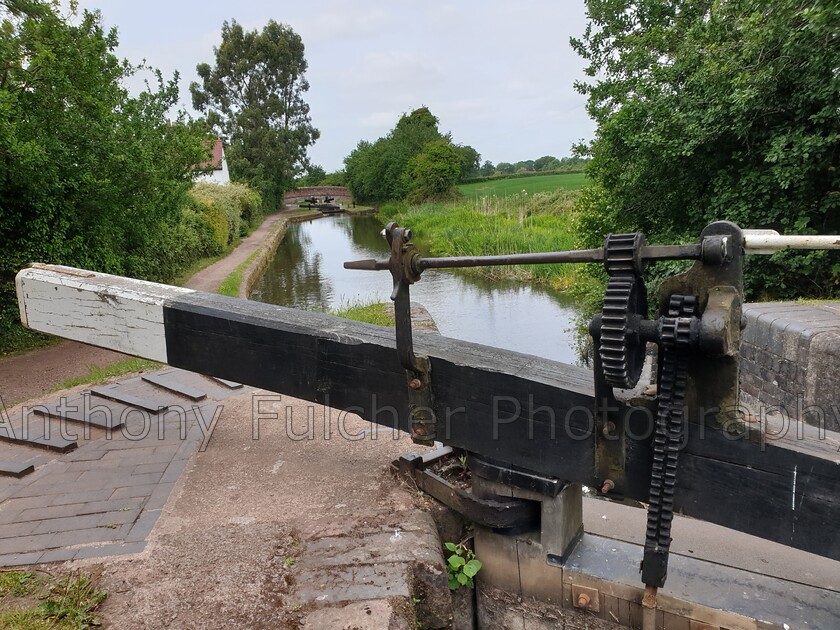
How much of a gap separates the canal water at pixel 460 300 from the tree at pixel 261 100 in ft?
77.9

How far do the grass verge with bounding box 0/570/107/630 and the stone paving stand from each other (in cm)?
12

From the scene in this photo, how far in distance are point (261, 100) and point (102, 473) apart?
43635 millimetres

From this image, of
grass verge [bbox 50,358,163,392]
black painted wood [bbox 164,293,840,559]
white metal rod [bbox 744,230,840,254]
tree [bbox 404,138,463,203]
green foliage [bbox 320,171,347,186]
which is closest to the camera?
white metal rod [bbox 744,230,840,254]

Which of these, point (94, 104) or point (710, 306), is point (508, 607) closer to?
point (710, 306)

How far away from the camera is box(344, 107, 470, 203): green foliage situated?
3709 centimetres

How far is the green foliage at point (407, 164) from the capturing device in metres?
37.1

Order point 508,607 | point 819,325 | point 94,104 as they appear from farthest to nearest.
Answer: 1. point 94,104
2. point 819,325
3. point 508,607

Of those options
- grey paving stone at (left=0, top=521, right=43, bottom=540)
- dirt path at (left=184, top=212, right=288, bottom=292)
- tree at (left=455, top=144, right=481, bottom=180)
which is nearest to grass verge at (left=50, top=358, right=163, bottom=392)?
grey paving stone at (left=0, top=521, right=43, bottom=540)

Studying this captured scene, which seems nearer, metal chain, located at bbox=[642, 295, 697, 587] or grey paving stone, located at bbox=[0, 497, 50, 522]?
metal chain, located at bbox=[642, 295, 697, 587]

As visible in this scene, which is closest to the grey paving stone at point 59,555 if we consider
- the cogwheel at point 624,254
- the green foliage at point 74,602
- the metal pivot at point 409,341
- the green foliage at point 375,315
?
the green foliage at point 74,602

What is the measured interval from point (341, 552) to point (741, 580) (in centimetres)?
135

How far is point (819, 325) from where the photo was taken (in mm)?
3682

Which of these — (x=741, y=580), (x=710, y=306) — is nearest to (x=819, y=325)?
(x=741, y=580)

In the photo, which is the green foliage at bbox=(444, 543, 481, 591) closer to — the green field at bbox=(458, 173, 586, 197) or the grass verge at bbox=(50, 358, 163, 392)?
the grass verge at bbox=(50, 358, 163, 392)
